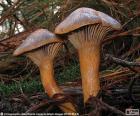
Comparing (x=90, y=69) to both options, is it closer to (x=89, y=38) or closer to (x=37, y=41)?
(x=89, y=38)

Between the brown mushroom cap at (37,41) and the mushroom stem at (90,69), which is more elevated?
the brown mushroom cap at (37,41)

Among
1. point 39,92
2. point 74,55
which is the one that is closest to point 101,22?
point 39,92

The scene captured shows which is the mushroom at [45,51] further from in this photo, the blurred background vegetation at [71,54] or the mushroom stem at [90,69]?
the blurred background vegetation at [71,54]

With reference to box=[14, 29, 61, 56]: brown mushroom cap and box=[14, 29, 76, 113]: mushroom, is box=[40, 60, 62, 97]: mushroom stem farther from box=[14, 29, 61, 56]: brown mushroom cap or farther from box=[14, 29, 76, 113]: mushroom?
box=[14, 29, 61, 56]: brown mushroom cap

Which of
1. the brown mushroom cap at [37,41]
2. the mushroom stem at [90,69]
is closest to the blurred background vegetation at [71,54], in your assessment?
the mushroom stem at [90,69]

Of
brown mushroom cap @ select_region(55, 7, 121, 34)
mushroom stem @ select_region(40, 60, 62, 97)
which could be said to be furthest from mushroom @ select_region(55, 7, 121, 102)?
mushroom stem @ select_region(40, 60, 62, 97)

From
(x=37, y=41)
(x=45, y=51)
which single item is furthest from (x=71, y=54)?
(x=37, y=41)

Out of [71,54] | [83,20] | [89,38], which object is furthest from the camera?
[71,54]
